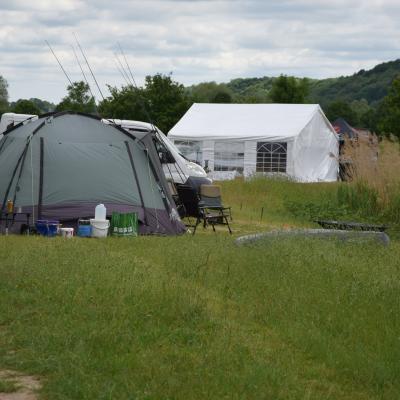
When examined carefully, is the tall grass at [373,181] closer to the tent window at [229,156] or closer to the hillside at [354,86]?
the tent window at [229,156]

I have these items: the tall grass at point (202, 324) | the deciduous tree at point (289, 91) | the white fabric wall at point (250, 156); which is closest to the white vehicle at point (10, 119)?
the tall grass at point (202, 324)

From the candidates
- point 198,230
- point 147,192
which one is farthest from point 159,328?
point 198,230

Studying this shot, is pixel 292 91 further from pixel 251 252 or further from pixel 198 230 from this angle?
pixel 251 252

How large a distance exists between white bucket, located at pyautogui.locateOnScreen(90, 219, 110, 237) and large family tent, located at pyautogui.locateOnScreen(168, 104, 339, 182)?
60.9 ft

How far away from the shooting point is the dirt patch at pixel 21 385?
222 inches

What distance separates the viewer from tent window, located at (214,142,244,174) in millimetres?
32625

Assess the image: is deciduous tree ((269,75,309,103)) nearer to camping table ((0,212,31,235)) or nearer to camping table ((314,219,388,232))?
camping table ((314,219,388,232))

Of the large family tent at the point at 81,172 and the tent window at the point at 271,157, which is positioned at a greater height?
the tent window at the point at 271,157

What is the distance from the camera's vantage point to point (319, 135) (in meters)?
34.7

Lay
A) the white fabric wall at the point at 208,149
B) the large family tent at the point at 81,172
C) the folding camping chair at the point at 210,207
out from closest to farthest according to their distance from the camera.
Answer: the large family tent at the point at 81,172 < the folding camping chair at the point at 210,207 < the white fabric wall at the point at 208,149

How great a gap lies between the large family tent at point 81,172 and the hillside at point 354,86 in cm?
7261

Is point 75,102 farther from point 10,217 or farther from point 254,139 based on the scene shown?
point 10,217

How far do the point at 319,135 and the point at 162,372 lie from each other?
96.0ft

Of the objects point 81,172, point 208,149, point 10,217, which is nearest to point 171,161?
point 81,172
